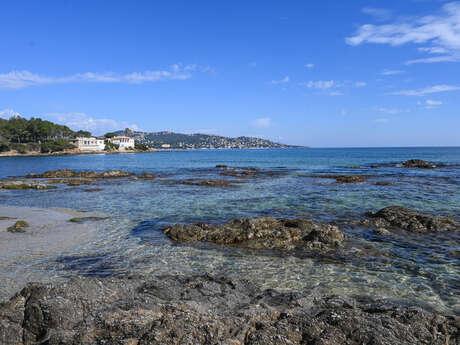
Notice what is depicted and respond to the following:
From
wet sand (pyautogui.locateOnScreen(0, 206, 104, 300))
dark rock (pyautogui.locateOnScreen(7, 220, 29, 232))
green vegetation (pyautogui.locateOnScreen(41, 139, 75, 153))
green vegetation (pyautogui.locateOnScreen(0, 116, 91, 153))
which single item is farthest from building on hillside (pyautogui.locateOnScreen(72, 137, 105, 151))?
dark rock (pyautogui.locateOnScreen(7, 220, 29, 232))

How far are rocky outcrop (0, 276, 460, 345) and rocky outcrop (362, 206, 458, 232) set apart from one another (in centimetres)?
820

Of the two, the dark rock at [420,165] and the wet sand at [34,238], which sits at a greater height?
the dark rock at [420,165]

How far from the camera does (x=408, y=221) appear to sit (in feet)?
41.2

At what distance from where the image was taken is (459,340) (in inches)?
169

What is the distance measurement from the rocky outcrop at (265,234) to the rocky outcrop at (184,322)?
4.84 m

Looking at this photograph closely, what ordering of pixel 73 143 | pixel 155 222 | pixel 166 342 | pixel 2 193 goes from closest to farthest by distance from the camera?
1. pixel 166 342
2. pixel 155 222
3. pixel 2 193
4. pixel 73 143

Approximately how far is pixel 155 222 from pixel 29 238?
16.1 feet

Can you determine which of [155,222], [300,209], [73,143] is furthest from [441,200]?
[73,143]

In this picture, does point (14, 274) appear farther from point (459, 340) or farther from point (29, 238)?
point (459, 340)

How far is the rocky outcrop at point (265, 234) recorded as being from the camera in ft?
33.7

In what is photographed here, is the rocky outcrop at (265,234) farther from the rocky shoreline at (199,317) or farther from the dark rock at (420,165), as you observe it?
the dark rock at (420,165)

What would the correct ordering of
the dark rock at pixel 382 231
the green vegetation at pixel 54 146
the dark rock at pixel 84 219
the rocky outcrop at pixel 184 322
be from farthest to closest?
the green vegetation at pixel 54 146
the dark rock at pixel 84 219
the dark rock at pixel 382 231
the rocky outcrop at pixel 184 322

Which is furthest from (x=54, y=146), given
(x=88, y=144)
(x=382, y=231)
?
(x=382, y=231)

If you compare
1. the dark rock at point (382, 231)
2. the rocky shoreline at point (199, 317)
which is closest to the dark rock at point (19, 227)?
the rocky shoreline at point (199, 317)
